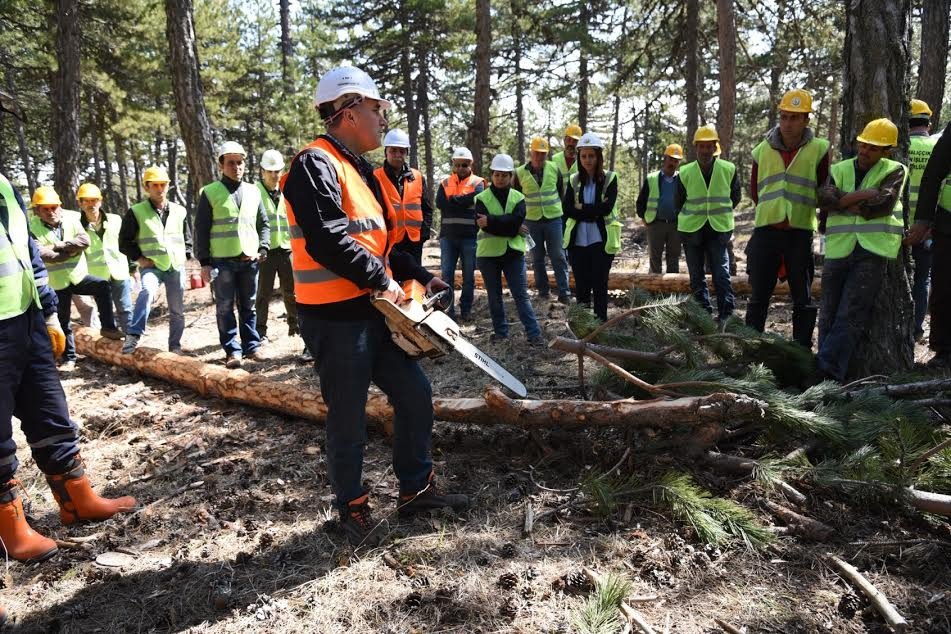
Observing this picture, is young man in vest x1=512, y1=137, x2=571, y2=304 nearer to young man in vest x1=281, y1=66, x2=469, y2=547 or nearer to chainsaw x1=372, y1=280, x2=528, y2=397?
young man in vest x1=281, y1=66, x2=469, y2=547

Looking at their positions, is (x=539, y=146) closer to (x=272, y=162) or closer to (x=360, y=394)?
(x=272, y=162)

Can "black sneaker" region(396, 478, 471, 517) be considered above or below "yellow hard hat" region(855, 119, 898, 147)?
below

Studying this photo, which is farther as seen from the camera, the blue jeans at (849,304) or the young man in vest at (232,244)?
the young man in vest at (232,244)

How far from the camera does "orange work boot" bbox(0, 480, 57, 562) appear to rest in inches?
121

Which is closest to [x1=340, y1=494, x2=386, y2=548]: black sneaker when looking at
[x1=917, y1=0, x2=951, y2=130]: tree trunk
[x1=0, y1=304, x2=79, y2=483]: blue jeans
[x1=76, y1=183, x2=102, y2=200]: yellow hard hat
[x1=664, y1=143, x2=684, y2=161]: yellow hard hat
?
[x1=0, y1=304, x2=79, y2=483]: blue jeans

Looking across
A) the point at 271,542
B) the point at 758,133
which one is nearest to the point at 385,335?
the point at 271,542

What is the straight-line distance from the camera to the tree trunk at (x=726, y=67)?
372 inches

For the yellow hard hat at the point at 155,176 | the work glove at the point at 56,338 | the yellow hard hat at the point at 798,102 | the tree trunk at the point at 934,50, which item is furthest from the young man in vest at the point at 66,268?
the tree trunk at the point at 934,50

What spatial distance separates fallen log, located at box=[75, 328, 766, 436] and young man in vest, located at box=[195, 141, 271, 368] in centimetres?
83

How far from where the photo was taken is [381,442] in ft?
13.9

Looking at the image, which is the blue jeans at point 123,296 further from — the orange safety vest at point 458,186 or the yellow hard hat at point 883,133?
the yellow hard hat at point 883,133

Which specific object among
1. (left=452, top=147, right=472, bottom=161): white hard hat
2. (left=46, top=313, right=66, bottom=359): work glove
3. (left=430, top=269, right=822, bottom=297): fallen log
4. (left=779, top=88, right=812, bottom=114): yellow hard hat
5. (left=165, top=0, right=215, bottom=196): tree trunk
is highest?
(left=165, top=0, right=215, bottom=196): tree trunk

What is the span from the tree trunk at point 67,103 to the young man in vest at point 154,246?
18.0ft

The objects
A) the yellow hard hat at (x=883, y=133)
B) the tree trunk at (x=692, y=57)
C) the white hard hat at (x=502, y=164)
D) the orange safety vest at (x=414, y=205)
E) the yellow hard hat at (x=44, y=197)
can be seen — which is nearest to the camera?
the yellow hard hat at (x=883, y=133)
